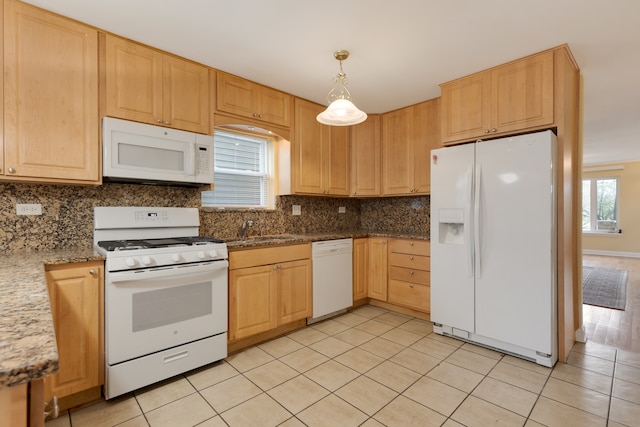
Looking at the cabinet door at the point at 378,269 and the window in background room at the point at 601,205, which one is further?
the window in background room at the point at 601,205

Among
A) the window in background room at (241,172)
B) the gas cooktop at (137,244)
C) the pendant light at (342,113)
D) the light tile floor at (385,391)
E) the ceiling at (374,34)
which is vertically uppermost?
the ceiling at (374,34)

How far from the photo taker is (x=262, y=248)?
105 inches

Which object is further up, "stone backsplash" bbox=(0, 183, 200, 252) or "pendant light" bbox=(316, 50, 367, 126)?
"pendant light" bbox=(316, 50, 367, 126)

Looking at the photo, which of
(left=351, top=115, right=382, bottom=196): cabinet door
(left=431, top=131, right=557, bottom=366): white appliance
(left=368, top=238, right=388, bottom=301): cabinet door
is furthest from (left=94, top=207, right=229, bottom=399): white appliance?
(left=351, top=115, right=382, bottom=196): cabinet door

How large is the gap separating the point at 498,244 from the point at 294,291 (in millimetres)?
1784

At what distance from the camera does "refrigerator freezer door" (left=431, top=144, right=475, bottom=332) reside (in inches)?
104

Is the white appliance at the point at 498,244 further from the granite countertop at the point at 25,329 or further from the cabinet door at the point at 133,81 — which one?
the granite countertop at the point at 25,329

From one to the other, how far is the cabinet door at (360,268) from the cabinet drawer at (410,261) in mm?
316

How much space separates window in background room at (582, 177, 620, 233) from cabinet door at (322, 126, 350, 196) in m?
6.99

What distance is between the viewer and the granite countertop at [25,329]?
553mm

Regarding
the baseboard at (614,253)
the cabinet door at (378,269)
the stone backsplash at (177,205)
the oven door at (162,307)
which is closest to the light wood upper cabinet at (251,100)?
the stone backsplash at (177,205)

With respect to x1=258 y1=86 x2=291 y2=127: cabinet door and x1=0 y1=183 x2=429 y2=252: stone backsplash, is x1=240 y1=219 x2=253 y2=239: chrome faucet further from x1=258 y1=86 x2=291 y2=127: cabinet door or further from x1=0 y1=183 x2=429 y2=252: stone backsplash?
x1=258 y1=86 x2=291 y2=127: cabinet door

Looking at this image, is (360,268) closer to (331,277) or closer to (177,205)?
(331,277)

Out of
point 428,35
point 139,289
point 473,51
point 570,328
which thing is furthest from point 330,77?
point 570,328
